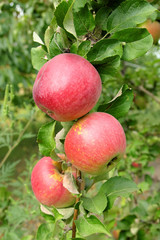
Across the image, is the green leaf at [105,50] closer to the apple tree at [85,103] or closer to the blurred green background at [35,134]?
the apple tree at [85,103]

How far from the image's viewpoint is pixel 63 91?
1.52 feet

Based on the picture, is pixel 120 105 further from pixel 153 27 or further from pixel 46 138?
pixel 153 27

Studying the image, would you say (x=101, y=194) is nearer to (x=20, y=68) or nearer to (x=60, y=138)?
(x=60, y=138)

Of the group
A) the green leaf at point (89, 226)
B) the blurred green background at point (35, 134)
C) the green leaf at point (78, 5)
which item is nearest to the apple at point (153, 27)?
the blurred green background at point (35, 134)

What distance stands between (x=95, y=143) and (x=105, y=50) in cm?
21

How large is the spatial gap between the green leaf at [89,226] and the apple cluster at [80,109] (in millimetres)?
102

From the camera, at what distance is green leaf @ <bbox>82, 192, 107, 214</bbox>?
509 mm

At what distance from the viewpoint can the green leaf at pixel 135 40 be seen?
1.69ft

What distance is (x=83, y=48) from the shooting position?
20.1 inches

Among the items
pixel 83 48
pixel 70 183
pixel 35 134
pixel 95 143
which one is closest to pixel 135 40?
pixel 83 48

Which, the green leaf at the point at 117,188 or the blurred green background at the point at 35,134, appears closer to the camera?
the green leaf at the point at 117,188

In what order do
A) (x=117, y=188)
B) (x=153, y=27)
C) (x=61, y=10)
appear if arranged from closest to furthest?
(x=61, y=10) < (x=117, y=188) < (x=153, y=27)

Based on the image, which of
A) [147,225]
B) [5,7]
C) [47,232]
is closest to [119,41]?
[47,232]

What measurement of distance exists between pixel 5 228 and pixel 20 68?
1807 millimetres
